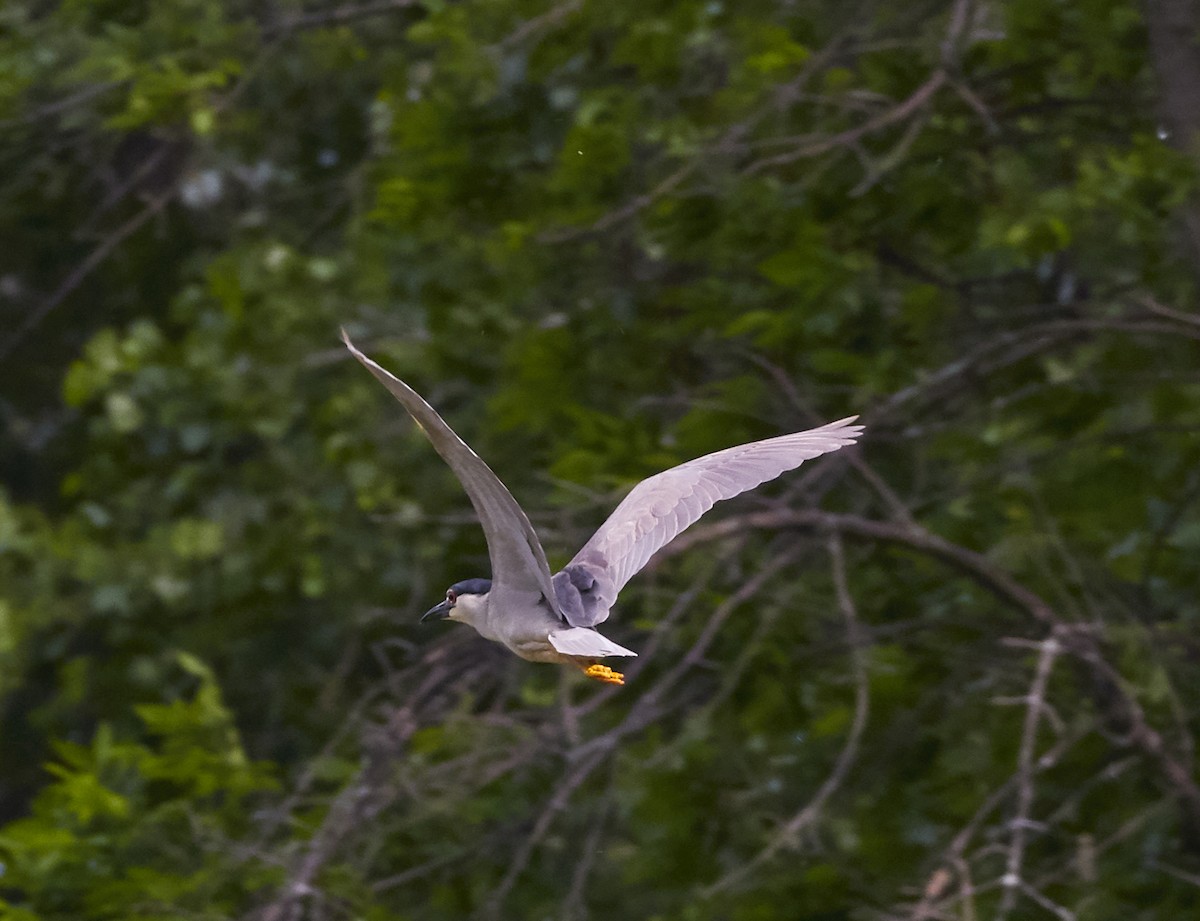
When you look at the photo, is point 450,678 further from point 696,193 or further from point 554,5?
point 554,5

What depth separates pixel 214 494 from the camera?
6012 millimetres

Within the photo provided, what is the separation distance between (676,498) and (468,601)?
407 millimetres

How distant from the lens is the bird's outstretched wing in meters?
3.09

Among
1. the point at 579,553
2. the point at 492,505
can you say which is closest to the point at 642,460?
the point at 579,553

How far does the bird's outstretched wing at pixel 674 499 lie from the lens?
309 centimetres

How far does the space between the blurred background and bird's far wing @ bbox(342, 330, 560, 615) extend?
6.62ft

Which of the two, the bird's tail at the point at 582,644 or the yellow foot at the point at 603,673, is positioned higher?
the bird's tail at the point at 582,644

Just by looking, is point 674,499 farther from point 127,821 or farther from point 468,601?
point 127,821

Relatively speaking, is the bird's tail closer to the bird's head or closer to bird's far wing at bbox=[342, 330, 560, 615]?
bird's far wing at bbox=[342, 330, 560, 615]

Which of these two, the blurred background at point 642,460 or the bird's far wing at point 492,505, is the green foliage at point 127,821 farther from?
the bird's far wing at point 492,505

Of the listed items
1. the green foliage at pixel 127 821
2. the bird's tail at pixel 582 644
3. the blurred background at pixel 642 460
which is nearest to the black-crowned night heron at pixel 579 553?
the bird's tail at pixel 582 644

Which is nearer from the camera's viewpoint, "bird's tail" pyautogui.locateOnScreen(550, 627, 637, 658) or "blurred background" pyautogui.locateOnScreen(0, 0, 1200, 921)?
"bird's tail" pyautogui.locateOnScreen(550, 627, 637, 658)

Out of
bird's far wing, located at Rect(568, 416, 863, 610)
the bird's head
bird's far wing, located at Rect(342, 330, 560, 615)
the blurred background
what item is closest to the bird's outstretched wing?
bird's far wing, located at Rect(568, 416, 863, 610)

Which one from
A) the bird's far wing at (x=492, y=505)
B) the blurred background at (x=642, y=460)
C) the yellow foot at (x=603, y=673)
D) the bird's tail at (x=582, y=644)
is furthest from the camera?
the blurred background at (x=642, y=460)
